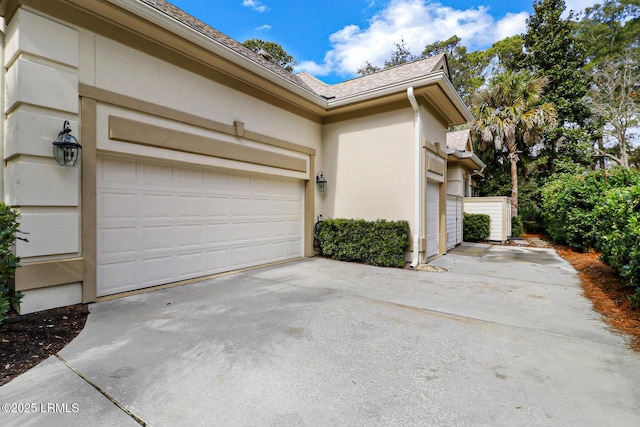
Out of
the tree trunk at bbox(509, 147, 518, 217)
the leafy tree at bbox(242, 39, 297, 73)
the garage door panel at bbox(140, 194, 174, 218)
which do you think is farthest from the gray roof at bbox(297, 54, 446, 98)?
the leafy tree at bbox(242, 39, 297, 73)

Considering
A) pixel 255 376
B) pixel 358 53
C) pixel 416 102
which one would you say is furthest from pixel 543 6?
pixel 255 376

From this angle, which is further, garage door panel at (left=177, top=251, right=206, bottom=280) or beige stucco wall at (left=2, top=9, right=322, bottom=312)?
garage door panel at (left=177, top=251, right=206, bottom=280)

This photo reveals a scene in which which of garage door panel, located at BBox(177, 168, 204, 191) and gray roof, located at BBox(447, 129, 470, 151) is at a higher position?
gray roof, located at BBox(447, 129, 470, 151)

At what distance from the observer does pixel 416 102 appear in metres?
6.84

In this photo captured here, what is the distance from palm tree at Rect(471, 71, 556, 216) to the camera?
15.8 meters

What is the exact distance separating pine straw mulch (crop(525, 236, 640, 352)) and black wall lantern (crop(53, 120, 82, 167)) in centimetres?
690

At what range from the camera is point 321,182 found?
8.38 metres

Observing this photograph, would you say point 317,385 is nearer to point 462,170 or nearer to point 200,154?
point 200,154

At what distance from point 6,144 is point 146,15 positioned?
2631 mm

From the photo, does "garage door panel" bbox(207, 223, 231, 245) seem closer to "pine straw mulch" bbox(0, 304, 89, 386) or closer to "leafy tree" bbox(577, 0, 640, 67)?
"pine straw mulch" bbox(0, 304, 89, 386)

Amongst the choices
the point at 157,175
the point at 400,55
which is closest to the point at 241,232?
the point at 157,175

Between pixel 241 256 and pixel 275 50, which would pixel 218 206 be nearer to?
pixel 241 256

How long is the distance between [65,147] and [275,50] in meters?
20.3

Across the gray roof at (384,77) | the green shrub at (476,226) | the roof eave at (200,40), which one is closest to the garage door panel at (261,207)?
the roof eave at (200,40)
